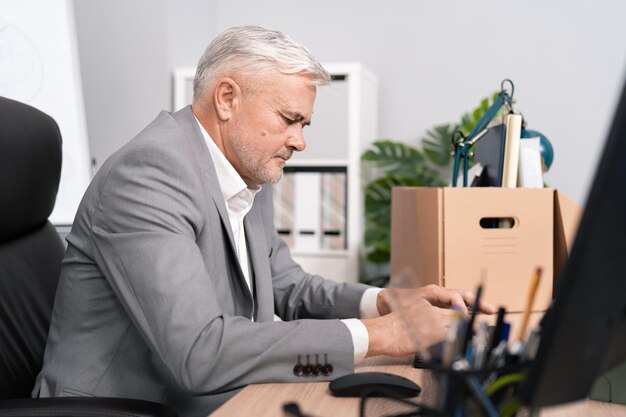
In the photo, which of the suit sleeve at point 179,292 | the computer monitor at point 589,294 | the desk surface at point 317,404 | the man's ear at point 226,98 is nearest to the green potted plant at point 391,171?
the man's ear at point 226,98

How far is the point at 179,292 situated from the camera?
99cm

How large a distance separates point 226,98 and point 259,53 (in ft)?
0.36

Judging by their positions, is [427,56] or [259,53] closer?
[259,53]

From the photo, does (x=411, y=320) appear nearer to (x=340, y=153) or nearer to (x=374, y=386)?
(x=374, y=386)

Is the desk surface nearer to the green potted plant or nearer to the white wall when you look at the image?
Result: the green potted plant

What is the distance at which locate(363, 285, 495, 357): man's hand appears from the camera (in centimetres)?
60

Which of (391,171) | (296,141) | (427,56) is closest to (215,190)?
(296,141)

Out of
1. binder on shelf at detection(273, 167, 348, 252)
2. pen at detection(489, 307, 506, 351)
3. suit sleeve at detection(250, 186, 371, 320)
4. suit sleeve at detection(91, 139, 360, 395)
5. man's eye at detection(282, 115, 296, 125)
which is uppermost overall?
man's eye at detection(282, 115, 296, 125)

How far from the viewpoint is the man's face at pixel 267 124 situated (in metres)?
1.36

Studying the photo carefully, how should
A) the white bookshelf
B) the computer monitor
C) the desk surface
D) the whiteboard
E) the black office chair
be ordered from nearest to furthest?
1. the computer monitor
2. the desk surface
3. the black office chair
4. the whiteboard
5. the white bookshelf

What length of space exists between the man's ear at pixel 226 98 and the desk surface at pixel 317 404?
599 mm

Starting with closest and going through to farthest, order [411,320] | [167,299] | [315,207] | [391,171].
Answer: [411,320]
[167,299]
[315,207]
[391,171]

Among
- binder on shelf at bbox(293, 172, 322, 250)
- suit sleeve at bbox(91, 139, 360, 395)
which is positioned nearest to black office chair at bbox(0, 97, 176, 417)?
suit sleeve at bbox(91, 139, 360, 395)

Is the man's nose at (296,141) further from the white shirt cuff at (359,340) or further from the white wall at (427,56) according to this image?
the white wall at (427,56)
